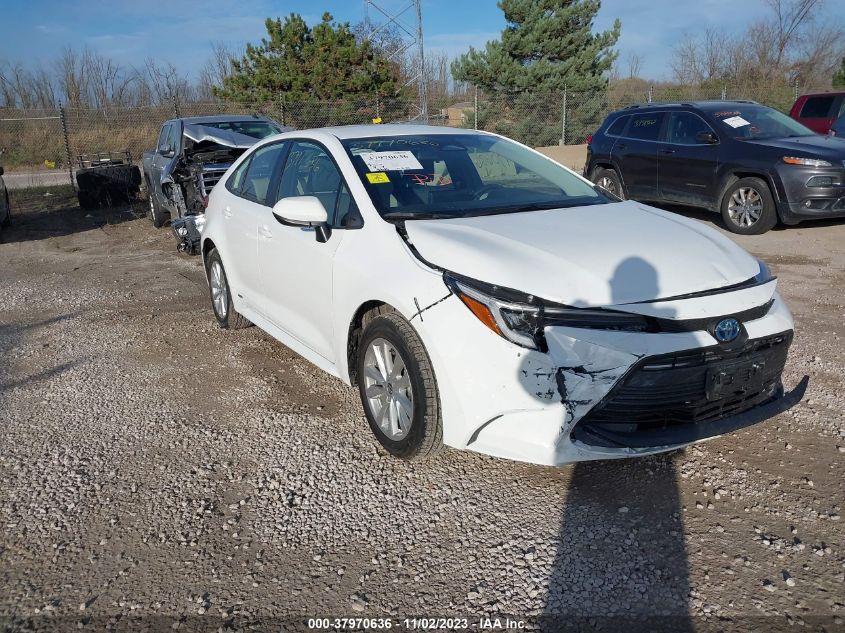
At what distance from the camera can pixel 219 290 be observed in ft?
19.1

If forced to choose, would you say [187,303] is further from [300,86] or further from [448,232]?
[300,86]

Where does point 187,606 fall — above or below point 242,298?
below

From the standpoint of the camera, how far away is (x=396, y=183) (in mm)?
3949

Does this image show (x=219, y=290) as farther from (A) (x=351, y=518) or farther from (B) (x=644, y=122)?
(B) (x=644, y=122)

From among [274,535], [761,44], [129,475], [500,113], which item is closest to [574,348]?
[274,535]

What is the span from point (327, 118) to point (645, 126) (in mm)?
13652

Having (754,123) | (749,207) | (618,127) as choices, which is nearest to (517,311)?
(749,207)

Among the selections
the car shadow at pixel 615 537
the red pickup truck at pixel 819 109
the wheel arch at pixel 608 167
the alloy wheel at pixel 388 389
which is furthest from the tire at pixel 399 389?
the red pickup truck at pixel 819 109

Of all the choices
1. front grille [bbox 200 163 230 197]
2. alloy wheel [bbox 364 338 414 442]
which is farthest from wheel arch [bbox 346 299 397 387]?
front grille [bbox 200 163 230 197]

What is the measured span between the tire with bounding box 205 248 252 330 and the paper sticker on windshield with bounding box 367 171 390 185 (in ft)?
6.66

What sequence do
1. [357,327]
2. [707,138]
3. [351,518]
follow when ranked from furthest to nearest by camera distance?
[707,138]
[357,327]
[351,518]

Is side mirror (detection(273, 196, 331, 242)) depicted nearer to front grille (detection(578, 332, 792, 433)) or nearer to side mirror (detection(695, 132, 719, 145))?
front grille (detection(578, 332, 792, 433))

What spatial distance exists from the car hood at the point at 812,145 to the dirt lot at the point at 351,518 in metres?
4.67

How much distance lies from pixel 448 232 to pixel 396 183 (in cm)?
65
